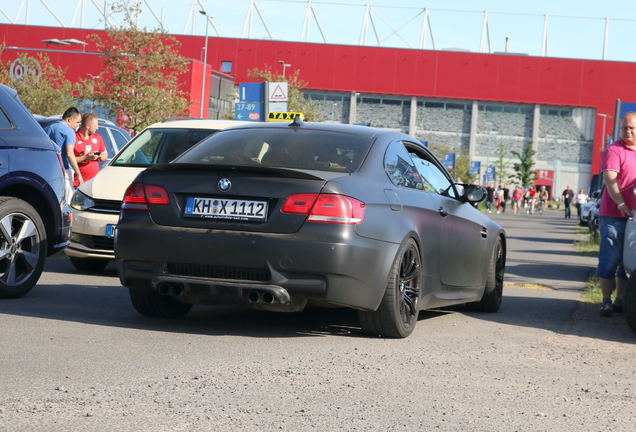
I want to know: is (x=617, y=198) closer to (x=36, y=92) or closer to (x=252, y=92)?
(x=252, y=92)

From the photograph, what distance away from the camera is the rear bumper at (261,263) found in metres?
5.64

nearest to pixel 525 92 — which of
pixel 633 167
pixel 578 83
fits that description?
pixel 578 83

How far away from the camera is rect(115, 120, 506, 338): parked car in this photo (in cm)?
566

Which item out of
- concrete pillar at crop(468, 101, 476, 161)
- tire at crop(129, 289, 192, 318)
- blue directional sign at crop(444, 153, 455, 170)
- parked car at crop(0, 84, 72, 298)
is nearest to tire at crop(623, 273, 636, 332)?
tire at crop(129, 289, 192, 318)

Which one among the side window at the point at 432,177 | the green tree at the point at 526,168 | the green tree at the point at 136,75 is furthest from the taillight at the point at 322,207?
the green tree at the point at 526,168

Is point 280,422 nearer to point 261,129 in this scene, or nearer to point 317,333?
point 317,333

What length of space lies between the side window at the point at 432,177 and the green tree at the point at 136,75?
88.7 ft

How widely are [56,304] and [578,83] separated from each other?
79.8 metres

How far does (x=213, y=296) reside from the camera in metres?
5.81

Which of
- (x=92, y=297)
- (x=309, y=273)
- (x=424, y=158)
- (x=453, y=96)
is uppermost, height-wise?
(x=453, y=96)

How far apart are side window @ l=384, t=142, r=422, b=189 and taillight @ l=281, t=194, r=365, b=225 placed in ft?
2.56

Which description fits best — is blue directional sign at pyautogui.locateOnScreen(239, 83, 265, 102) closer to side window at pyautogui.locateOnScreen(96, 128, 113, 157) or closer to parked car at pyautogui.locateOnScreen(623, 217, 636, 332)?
side window at pyautogui.locateOnScreen(96, 128, 113, 157)

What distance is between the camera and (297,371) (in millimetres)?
4934

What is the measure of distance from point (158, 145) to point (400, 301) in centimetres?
550
